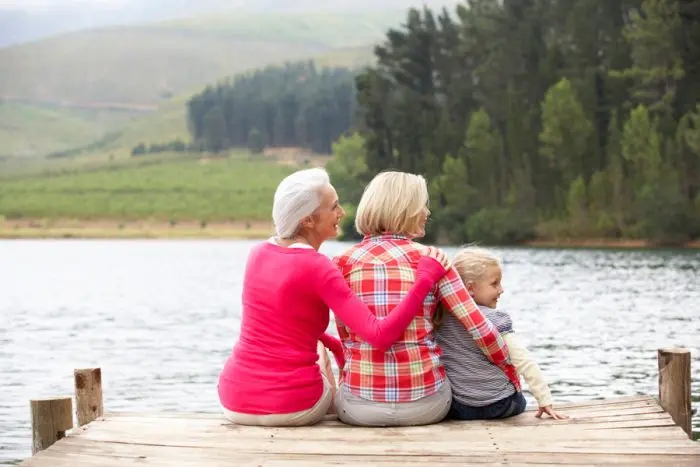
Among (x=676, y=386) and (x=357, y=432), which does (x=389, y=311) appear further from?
(x=676, y=386)

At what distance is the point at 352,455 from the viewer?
7398mm

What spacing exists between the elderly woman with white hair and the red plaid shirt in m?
0.11

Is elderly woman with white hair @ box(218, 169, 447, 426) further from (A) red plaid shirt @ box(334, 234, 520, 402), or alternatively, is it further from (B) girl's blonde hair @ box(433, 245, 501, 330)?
(B) girl's blonde hair @ box(433, 245, 501, 330)

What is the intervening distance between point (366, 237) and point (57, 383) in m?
15.1

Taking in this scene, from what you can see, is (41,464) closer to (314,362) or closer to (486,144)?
(314,362)

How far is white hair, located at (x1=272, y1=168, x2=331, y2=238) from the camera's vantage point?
7902mm

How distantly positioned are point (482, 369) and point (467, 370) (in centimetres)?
10

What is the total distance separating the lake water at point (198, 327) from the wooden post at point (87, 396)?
5.13 meters

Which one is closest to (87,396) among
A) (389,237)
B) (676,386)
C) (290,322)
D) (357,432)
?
(290,322)

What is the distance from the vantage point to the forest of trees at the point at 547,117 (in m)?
81.6

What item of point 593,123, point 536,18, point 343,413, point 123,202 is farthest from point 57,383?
point 123,202

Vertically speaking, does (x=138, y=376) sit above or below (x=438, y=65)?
below

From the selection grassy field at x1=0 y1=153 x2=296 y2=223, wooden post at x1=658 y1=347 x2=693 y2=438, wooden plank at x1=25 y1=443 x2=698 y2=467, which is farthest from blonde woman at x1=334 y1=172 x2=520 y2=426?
grassy field at x1=0 y1=153 x2=296 y2=223

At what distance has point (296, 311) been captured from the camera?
8.05 metres
